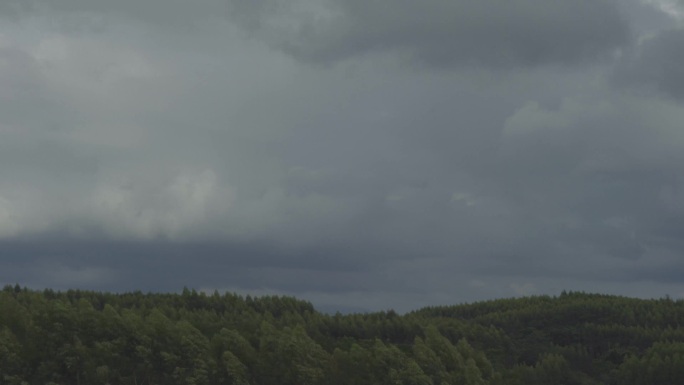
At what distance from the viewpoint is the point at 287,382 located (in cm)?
10044

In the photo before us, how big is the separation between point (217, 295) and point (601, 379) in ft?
210

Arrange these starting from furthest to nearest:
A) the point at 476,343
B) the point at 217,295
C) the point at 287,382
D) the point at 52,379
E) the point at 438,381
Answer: the point at 217,295
the point at 476,343
the point at 438,381
the point at 287,382
the point at 52,379

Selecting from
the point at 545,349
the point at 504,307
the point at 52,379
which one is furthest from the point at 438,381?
the point at 504,307

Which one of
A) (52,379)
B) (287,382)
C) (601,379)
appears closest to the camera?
(52,379)

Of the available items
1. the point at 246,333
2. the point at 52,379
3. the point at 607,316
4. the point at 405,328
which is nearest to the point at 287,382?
the point at 246,333

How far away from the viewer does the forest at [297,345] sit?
317 feet

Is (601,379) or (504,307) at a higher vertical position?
(504,307)

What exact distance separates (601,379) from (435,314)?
71.9m

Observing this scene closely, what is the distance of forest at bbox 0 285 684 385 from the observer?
96.5m

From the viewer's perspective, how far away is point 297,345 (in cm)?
10188

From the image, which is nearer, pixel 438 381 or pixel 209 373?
pixel 209 373

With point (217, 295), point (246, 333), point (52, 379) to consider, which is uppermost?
point (217, 295)

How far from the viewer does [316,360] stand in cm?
10275

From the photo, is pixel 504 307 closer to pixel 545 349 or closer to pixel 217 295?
pixel 545 349
